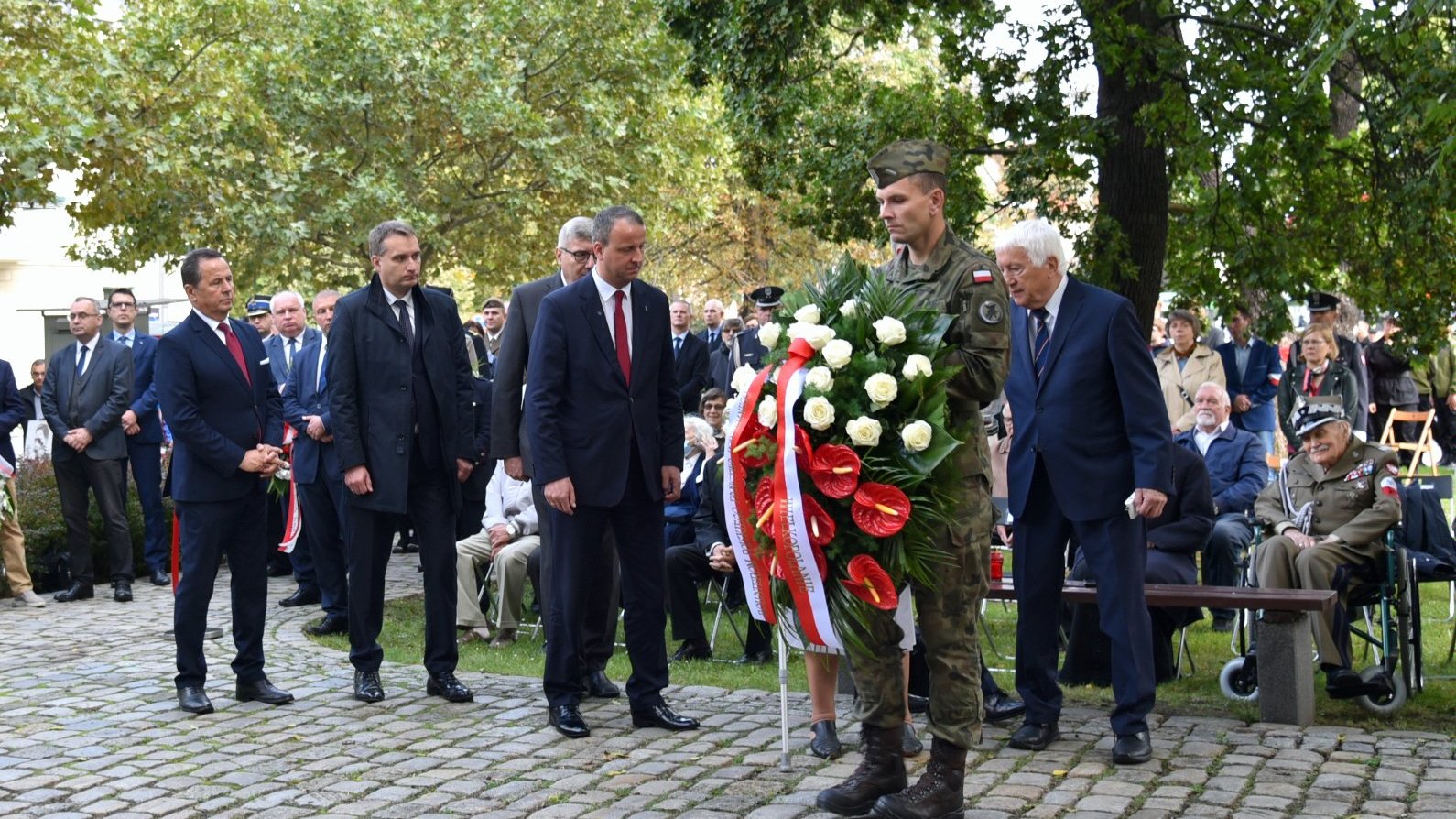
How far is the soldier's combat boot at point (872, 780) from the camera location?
5555 millimetres

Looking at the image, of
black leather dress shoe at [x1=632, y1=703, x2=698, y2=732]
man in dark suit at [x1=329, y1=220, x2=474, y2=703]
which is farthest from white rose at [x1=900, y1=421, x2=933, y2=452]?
man in dark suit at [x1=329, y1=220, x2=474, y2=703]

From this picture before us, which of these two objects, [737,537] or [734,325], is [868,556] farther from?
[734,325]

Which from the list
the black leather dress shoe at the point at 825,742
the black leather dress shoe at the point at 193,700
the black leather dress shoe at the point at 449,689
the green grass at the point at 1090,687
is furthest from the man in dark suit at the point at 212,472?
the black leather dress shoe at the point at 825,742

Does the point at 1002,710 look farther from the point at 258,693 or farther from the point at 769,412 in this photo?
the point at 258,693

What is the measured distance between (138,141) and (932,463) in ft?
43.1

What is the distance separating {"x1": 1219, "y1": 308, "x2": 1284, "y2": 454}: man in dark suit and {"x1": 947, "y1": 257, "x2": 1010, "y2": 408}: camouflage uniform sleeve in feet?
29.1

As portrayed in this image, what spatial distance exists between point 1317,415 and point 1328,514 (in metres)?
0.52

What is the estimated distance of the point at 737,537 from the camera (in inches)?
234

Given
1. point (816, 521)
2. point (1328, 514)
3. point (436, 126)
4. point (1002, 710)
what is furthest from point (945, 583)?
point (436, 126)

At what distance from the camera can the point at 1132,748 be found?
20.8 ft

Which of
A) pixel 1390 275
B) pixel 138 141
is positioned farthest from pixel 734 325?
pixel 1390 275

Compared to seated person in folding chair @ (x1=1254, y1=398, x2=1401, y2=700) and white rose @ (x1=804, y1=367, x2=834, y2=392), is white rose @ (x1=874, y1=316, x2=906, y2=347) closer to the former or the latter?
white rose @ (x1=804, y1=367, x2=834, y2=392)

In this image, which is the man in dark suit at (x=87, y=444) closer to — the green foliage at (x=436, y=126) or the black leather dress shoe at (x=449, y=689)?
the black leather dress shoe at (x=449, y=689)

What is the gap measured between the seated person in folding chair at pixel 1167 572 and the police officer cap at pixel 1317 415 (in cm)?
65
